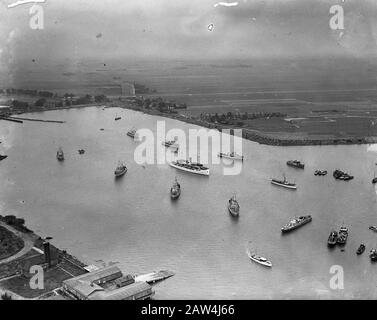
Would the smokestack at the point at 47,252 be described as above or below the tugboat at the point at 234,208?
below

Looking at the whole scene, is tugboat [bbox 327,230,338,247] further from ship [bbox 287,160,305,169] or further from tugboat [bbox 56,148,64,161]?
tugboat [bbox 56,148,64,161]

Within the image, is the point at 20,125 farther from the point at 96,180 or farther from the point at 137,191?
the point at 137,191

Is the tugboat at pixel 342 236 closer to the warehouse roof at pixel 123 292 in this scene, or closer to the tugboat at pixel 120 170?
the warehouse roof at pixel 123 292

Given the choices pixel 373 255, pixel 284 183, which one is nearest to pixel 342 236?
pixel 373 255

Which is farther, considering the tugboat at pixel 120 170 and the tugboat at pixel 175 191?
the tugboat at pixel 120 170

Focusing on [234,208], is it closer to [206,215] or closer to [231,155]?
[206,215]

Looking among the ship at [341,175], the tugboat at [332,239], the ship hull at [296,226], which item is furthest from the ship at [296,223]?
the ship at [341,175]
